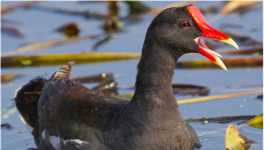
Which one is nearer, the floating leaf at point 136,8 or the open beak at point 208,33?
the open beak at point 208,33

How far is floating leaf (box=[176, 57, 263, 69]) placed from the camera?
9219 mm

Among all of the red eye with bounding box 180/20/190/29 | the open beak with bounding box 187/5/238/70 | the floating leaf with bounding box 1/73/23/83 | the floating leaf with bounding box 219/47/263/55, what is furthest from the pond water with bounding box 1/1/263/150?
the red eye with bounding box 180/20/190/29

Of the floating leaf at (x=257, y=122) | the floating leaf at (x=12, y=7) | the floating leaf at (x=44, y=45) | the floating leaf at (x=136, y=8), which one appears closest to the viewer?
the floating leaf at (x=257, y=122)

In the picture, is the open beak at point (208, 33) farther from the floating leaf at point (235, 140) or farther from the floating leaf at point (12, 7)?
the floating leaf at point (12, 7)

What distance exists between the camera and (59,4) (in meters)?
12.7

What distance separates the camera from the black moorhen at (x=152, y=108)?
6180 mm

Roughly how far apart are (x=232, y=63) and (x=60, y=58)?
7.70ft

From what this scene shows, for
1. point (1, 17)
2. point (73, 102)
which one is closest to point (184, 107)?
point (73, 102)

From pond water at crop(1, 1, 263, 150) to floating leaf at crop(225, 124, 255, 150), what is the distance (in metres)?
0.10

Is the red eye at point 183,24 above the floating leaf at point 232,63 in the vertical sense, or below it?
above

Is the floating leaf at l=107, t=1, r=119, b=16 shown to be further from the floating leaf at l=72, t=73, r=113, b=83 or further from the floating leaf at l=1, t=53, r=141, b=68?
the floating leaf at l=72, t=73, r=113, b=83

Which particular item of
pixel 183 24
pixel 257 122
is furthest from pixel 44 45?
pixel 183 24

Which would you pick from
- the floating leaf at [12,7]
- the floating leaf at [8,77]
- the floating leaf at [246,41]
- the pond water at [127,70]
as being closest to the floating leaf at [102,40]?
the pond water at [127,70]

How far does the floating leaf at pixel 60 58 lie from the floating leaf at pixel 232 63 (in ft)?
2.46
